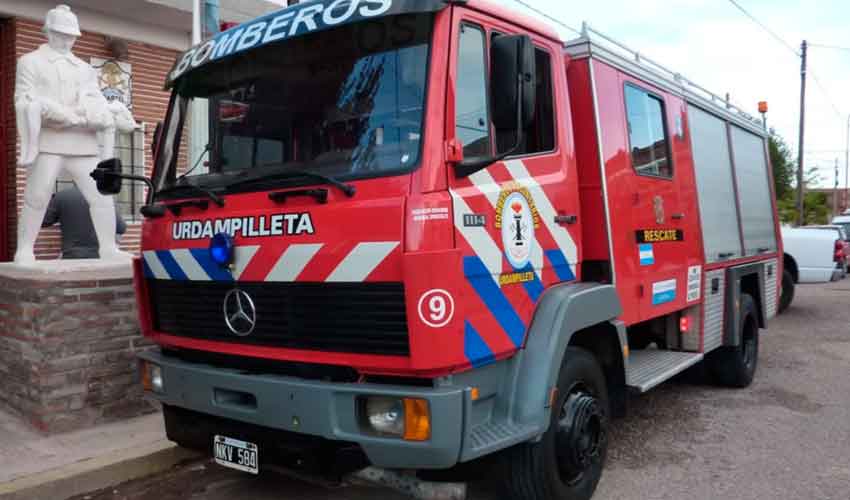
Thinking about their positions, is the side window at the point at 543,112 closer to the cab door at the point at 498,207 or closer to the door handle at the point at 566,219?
the cab door at the point at 498,207

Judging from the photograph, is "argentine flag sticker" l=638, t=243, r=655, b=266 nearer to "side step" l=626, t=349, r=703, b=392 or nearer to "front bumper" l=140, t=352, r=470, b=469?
"side step" l=626, t=349, r=703, b=392

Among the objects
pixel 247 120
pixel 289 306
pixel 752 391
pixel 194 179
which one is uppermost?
pixel 247 120

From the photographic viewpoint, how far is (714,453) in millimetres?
4770

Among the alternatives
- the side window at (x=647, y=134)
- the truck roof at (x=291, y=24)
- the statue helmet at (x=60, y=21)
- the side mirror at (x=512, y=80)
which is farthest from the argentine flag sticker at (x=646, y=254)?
the statue helmet at (x=60, y=21)

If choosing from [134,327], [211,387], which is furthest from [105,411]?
[211,387]

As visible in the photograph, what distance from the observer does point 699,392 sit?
6.52 meters

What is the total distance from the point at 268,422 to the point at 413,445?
711 mm

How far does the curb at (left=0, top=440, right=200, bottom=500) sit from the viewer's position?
390 centimetres

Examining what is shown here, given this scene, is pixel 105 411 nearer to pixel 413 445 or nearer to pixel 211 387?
pixel 211 387

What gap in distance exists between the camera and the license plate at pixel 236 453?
10.8ft

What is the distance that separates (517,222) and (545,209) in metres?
0.30

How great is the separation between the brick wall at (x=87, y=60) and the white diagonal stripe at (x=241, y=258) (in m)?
5.38

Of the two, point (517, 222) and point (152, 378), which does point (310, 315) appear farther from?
point (152, 378)

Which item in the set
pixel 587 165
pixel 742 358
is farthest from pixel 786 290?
pixel 587 165
